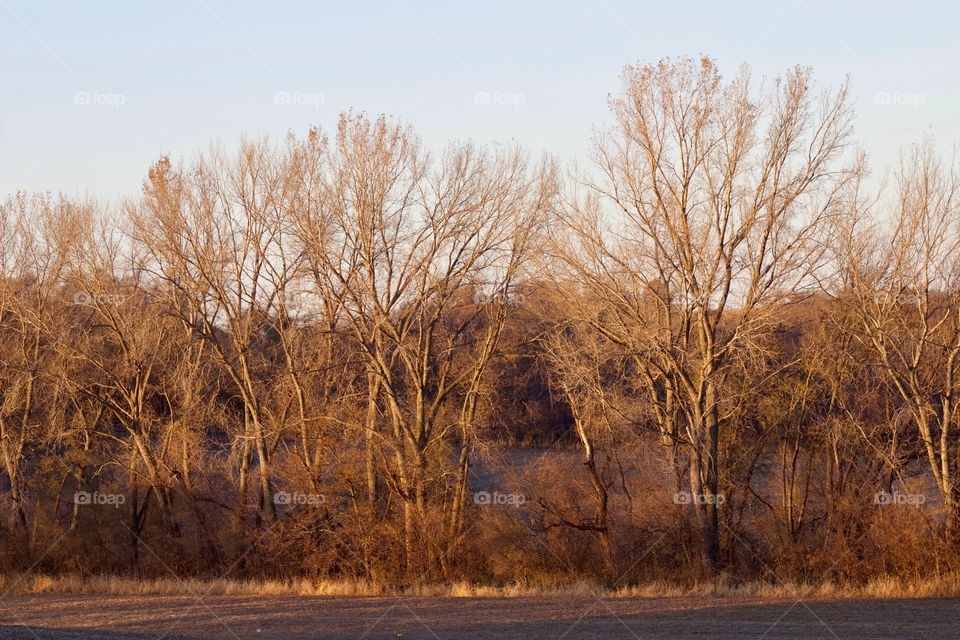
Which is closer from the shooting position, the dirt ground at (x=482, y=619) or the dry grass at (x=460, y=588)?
the dirt ground at (x=482, y=619)

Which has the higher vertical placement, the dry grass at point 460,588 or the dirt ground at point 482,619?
the dirt ground at point 482,619

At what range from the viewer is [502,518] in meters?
27.8

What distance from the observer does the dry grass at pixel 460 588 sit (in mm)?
22094

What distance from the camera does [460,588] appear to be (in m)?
24.8

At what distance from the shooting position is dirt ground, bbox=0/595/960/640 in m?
17.4

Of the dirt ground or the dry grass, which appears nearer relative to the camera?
the dirt ground

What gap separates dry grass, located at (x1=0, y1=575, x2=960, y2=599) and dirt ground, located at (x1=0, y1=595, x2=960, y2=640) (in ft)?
3.33

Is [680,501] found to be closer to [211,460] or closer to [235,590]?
[235,590]

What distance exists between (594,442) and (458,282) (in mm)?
6451

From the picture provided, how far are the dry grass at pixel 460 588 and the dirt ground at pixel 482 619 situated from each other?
40.0 inches

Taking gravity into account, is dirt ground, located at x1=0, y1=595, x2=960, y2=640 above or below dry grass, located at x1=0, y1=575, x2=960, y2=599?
above

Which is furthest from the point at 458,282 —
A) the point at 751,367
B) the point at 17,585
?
the point at 17,585

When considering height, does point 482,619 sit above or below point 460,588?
above

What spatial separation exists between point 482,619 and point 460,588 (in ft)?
16.9
